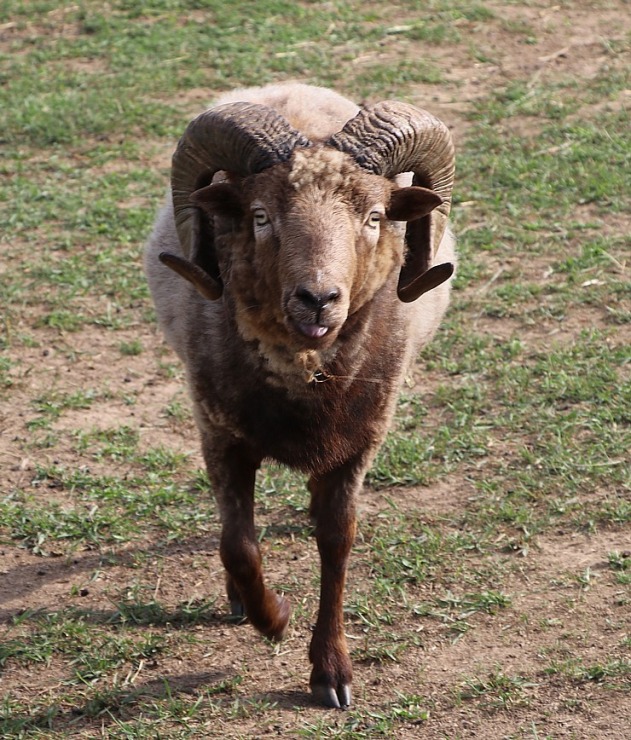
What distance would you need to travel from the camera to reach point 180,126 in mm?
11195

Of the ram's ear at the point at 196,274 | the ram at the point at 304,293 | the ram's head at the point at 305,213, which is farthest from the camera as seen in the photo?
the ram's ear at the point at 196,274

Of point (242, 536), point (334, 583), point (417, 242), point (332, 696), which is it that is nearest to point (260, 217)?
point (417, 242)

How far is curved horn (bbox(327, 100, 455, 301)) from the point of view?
16.7 ft

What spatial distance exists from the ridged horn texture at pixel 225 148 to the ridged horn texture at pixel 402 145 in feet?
0.73

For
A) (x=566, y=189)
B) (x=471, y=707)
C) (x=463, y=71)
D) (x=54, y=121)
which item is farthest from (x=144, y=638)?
(x=463, y=71)

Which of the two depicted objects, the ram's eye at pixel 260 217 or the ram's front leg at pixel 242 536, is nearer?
the ram's eye at pixel 260 217

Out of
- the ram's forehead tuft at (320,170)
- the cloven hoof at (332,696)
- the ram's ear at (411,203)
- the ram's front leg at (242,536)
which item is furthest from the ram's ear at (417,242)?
the cloven hoof at (332,696)

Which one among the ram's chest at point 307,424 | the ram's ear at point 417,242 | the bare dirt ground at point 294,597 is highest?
the ram's ear at point 417,242

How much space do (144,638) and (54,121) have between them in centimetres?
678

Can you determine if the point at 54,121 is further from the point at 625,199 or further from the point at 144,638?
the point at 144,638

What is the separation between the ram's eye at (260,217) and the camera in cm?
498

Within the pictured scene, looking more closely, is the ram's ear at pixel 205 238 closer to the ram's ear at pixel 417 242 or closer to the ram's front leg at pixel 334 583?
the ram's ear at pixel 417 242

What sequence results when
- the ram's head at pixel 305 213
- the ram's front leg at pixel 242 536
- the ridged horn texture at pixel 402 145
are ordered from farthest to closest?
the ram's front leg at pixel 242 536
the ridged horn texture at pixel 402 145
the ram's head at pixel 305 213

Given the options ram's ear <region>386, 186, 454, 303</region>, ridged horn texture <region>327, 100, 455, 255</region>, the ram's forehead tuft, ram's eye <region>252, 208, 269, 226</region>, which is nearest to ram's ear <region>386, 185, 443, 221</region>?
ram's ear <region>386, 186, 454, 303</region>
